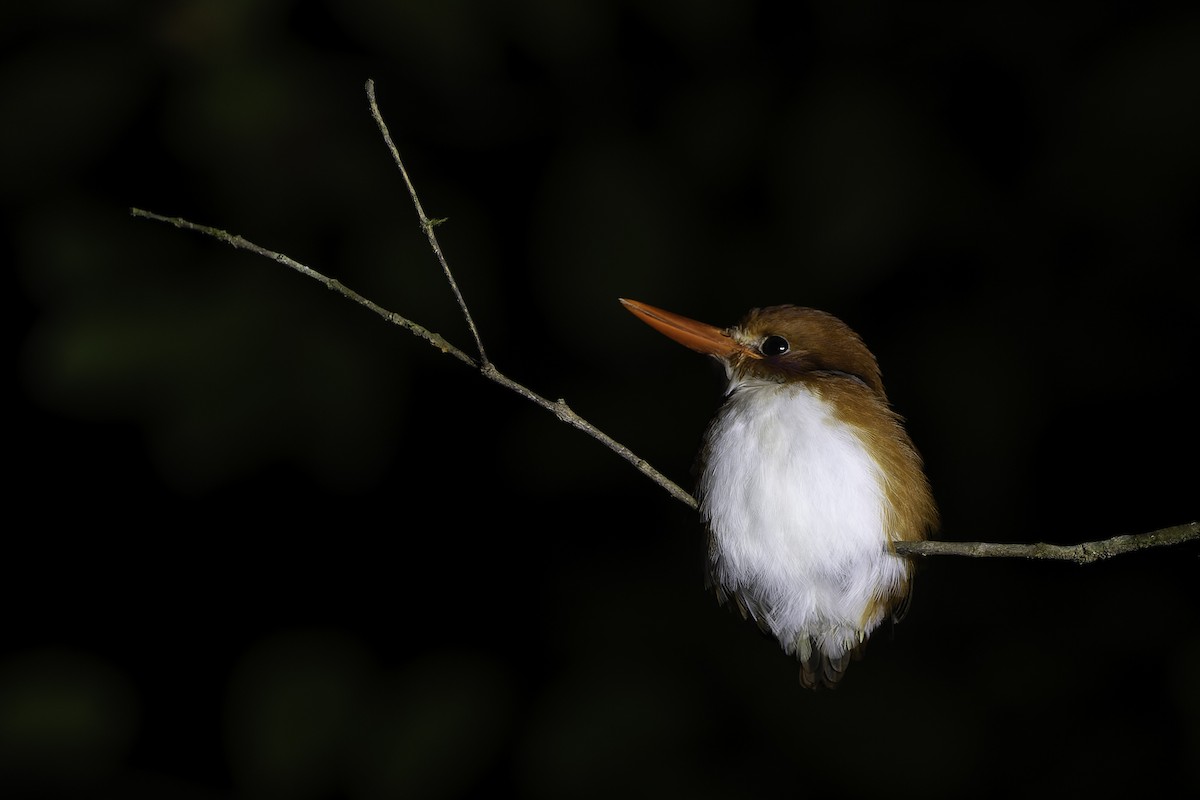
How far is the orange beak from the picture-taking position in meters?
1.21

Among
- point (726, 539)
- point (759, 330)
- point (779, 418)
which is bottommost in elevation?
point (726, 539)

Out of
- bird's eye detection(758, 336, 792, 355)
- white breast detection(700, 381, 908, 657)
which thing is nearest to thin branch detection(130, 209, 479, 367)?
white breast detection(700, 381, 908, 657)

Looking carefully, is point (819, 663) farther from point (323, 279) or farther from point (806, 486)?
point (323, 279)

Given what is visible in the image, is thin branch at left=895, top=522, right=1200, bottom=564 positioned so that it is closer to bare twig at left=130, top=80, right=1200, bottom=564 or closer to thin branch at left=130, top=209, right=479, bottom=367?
bare twig at left=130, top=80, right=1200, bottom=564

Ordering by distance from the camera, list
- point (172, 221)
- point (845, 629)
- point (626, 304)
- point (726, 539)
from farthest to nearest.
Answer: point (845, 629) → point (726, 539) → point (626, 304) → point (172, 221)

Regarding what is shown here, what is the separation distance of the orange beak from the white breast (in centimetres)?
6

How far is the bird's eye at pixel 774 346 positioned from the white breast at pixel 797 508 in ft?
0.18

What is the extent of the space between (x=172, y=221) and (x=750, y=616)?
882 millimetres

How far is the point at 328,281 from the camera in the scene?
97 centimetres

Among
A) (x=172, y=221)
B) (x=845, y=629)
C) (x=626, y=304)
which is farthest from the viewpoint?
(x=845, y=629)

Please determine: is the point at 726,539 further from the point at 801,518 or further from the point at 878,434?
the point at 878,434

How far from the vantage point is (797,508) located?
3.96ft

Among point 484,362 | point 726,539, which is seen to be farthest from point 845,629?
point 484,362

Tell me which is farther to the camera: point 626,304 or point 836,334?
point 836,334
